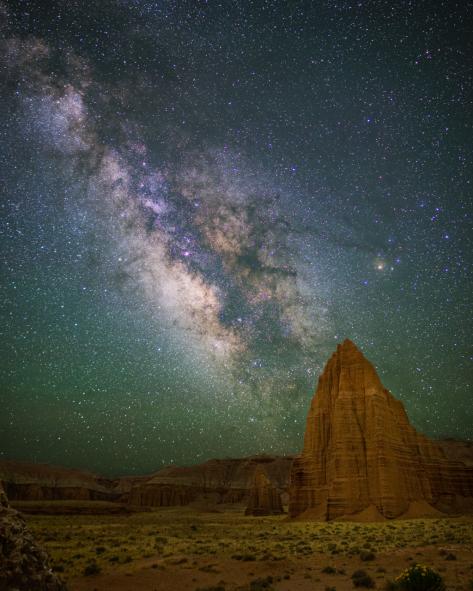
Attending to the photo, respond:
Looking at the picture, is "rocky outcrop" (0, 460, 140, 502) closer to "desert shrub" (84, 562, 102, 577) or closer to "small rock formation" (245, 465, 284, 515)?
"small rock formation" (245, 465, 284, 515)

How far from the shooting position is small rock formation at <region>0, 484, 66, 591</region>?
7691 millimetres

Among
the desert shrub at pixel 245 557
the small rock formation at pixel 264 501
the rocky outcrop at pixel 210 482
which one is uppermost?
the desert shrub at pixel 245 557

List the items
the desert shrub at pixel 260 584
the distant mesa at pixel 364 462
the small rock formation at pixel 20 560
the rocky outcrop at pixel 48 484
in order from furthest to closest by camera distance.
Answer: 1. the rocky outcrop at pixel 48 484
2. the distant mesa at pixel 364 462
3. the desert shrub at pixel 260 584
4. the small rock formation at pixel 20 560

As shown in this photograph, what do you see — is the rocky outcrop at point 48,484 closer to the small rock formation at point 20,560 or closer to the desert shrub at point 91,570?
the desert shrub at point 91,570

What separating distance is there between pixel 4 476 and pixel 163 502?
56.3 meters

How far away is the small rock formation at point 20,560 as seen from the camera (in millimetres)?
7691

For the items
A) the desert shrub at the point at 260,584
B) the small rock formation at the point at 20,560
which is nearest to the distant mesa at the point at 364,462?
the desert shrub at the point at 260,584

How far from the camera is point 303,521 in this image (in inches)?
1774

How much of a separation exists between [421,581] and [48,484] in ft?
530

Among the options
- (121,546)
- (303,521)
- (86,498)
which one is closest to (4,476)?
(86,498)

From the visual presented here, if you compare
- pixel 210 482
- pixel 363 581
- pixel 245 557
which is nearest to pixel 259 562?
pixel 245 557

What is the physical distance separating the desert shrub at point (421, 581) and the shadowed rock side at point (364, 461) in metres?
34.1

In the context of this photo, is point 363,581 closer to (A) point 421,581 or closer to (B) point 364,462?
(A) point 421,581

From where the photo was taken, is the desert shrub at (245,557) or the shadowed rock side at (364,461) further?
the shadowed rock side at (364,461)
